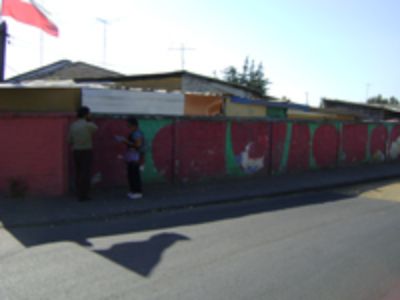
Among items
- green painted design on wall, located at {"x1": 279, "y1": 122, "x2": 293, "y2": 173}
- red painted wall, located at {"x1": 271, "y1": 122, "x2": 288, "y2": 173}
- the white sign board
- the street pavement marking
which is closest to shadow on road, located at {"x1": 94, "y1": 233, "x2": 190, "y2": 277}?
the white sign board

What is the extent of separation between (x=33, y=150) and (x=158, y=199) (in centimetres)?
266

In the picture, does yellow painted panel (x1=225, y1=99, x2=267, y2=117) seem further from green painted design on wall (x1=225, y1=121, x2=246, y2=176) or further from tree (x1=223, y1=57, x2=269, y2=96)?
tree (x1=223, y1=57, x2=269, y2=96)

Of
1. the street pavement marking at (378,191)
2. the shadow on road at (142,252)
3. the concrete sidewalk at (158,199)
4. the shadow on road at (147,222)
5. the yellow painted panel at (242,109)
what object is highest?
the yellow painted panel at (242,109)

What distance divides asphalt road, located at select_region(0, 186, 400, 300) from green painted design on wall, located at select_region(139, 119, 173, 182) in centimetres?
213

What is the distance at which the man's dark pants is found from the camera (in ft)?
26.3

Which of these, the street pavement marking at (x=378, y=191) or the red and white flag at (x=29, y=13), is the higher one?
the red and white flag at (x=29, y=13)

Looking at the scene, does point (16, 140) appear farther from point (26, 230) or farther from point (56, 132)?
point (26, 230)

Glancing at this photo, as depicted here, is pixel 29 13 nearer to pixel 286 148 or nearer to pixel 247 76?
pixel 286 148

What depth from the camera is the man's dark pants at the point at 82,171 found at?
8.02 meters

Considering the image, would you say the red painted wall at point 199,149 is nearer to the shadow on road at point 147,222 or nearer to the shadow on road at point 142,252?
the shadow on road at point 147,222

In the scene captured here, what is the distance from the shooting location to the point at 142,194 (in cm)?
904

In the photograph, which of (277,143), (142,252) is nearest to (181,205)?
(142,252)

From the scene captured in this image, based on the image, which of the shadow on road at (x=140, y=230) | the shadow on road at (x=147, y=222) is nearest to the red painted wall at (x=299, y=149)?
the shadow on road at (x=147, y=222)

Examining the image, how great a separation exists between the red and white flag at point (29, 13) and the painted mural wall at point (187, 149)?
3886mm
